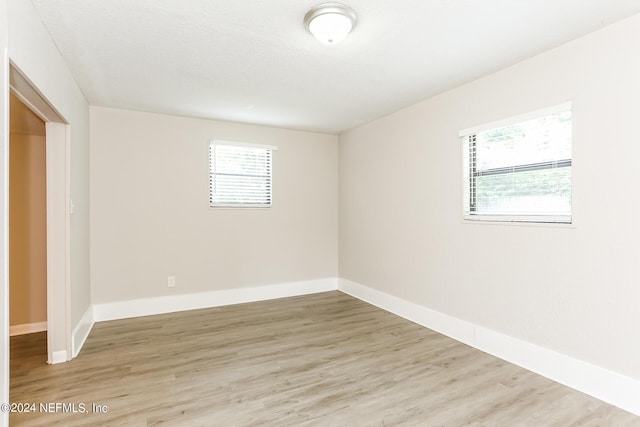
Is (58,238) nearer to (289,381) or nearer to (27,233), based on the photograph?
(27,233)

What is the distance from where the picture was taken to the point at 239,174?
457 cm

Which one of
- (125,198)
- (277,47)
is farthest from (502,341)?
(125,198)

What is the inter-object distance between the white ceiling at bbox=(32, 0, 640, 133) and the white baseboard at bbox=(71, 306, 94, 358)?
2.30m

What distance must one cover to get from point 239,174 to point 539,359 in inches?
153

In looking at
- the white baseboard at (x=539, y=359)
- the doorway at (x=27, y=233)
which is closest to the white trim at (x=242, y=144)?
the doorway at (x=27, y=233)

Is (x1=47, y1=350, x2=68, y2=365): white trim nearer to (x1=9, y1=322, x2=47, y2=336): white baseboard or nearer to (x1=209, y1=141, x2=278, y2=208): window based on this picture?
(x1=9, y1=322, x2=47, y2=336): white baseboard

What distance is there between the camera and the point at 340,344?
3.13 meters

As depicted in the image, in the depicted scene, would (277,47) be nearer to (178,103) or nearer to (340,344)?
(178,103)

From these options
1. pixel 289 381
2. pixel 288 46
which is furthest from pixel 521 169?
pixel 289 381

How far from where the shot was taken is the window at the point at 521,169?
2.49m

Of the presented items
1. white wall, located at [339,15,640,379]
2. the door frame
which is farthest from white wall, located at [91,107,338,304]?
white wall, located at [339,15,640,379]

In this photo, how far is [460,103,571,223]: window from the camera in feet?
8.16

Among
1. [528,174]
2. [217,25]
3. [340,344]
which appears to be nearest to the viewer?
[217,25]

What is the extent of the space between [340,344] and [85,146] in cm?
336
